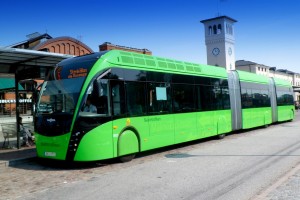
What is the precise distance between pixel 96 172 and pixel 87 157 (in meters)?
0.47

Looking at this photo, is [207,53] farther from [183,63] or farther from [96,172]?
[96,172]

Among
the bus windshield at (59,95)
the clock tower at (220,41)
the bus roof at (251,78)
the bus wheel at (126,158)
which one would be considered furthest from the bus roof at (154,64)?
the clock tower at (220,41)

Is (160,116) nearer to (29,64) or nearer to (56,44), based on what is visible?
(29,64)

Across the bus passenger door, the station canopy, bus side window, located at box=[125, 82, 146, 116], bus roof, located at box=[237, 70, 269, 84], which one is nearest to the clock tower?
bus roof, located at box=[237, 70, 269, 84]

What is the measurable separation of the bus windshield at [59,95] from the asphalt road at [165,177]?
1684 mm

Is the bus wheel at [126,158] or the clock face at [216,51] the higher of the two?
the clock face at [216,51]

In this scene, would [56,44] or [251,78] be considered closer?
[251,78]

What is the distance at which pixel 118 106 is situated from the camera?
935cm

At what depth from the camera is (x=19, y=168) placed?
376 inches

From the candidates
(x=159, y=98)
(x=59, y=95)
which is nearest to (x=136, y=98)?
(x=159, y=98)

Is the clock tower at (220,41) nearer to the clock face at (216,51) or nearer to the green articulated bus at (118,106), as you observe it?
the clock face at (216,51)

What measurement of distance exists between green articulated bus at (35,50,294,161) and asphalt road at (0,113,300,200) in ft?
2.06

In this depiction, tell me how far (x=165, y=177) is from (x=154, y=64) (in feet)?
15.3

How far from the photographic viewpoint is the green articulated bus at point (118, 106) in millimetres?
8703
